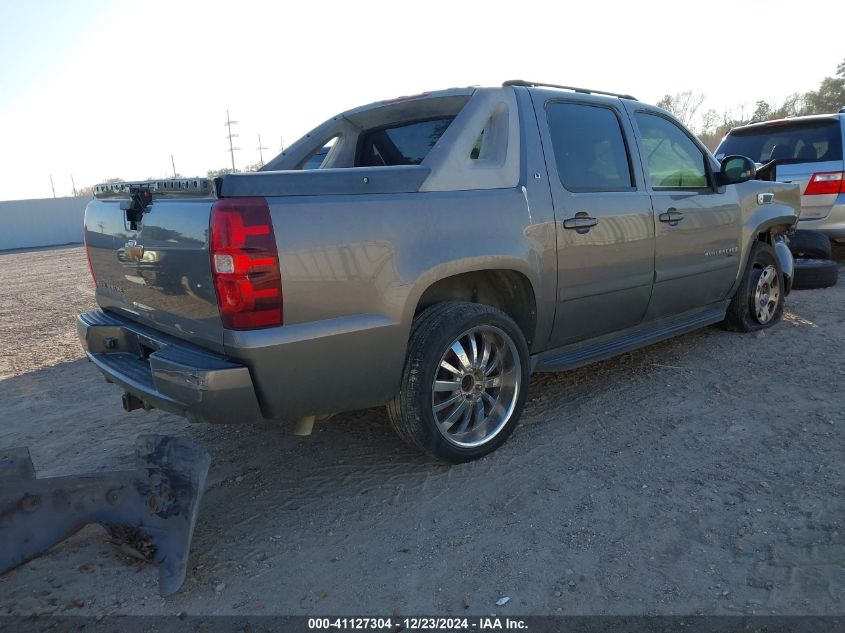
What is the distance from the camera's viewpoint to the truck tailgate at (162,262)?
2.56m

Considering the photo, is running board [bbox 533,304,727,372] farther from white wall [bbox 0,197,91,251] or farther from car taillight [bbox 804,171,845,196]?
white wall [bbox 0,197,91,251]

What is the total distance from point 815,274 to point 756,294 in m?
2.19

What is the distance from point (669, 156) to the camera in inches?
174

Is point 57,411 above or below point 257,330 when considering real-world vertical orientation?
below

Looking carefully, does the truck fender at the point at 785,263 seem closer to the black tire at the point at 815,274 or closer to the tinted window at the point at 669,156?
the black tire at the point at 815,274

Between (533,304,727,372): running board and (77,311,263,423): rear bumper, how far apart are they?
176 cm

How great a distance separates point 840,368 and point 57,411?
5479 mm

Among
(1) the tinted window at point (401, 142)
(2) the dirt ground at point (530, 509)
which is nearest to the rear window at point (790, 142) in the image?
(2) the dirt ground at point (530, 509)

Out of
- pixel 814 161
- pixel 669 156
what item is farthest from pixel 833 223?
pixel 669 156

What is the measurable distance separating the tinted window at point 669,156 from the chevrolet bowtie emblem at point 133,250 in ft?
10.2

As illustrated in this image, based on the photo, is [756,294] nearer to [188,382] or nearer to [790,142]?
[790,142]

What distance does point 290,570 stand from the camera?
2.51m

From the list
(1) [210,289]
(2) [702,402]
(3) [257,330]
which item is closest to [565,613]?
(3) [257,330]

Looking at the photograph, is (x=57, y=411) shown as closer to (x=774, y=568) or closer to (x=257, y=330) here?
(x=257, y=330)
